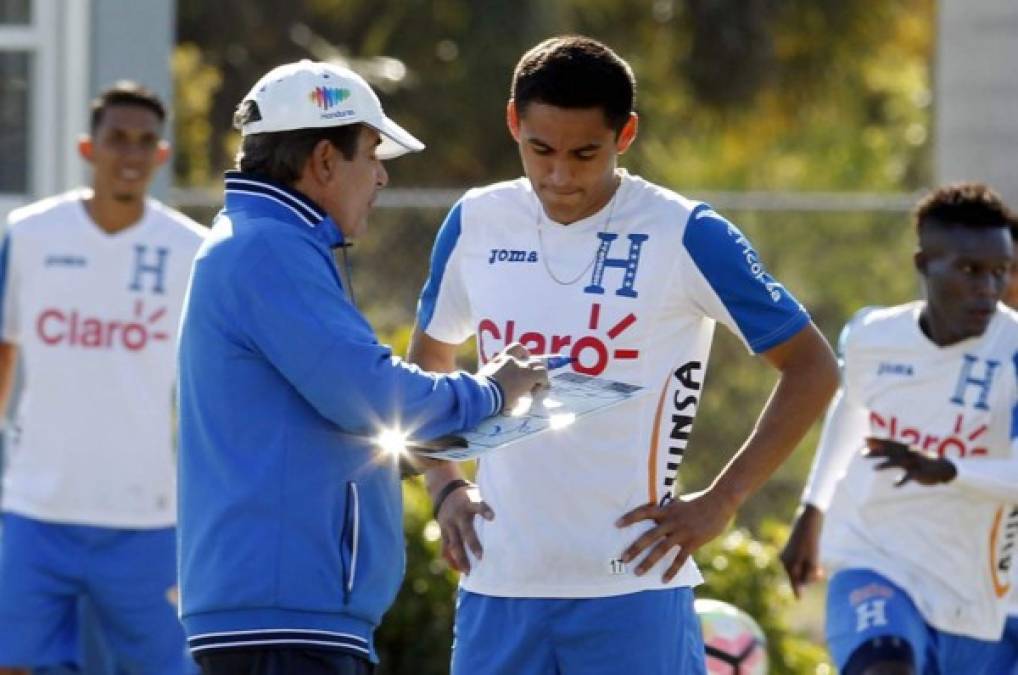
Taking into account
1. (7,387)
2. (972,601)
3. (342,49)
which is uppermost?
(342,49)

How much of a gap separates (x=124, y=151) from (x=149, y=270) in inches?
19.1

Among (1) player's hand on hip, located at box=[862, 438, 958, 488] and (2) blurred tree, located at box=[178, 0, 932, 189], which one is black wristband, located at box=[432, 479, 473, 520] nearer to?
(1) player's hand on hip, located at box=[862, 438, 958, 488]

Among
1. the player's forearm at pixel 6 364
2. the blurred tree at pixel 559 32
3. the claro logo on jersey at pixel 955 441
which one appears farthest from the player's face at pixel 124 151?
the blurred tree at pixel 559 32

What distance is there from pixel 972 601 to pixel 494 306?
241 cm

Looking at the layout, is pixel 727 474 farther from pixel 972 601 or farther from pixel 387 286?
pixel 387 286

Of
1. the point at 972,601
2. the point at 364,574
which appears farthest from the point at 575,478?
the point at 972,601

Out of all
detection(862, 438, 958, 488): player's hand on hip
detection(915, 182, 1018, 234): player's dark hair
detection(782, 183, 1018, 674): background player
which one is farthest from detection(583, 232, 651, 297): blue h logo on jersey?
detection(915, 182, 1018, 234): player's dark hair

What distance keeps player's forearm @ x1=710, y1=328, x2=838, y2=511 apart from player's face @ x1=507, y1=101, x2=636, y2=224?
63 cm

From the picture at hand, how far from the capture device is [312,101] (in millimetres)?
4820

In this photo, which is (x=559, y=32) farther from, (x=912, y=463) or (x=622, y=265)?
(x=622, y=265)

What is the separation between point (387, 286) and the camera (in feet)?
39.7

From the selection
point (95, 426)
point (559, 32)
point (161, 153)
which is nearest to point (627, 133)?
point (95, 426)

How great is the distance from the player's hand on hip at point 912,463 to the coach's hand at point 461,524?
5.34ft

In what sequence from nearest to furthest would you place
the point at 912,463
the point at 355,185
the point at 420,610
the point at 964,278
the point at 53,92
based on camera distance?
the point at 355,185 → the point at 912,463 → the point at 964,278 → the point at 420,610 → the point at 53,92
